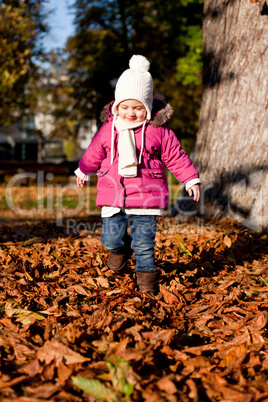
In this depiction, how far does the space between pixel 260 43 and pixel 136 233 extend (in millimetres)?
3490

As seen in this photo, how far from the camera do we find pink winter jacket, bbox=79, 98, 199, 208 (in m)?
3.24

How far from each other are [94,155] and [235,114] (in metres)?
2.90

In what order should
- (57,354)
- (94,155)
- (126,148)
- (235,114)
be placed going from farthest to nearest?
(235,114), (94,155), (126,148), (57,354)

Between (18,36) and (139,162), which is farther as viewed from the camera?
(18,36)

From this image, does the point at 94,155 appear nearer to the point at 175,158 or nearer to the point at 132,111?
the point at 132,111

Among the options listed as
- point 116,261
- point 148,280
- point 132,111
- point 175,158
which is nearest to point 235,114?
point 175,158

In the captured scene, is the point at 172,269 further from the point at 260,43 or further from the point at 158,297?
the point at 260,43

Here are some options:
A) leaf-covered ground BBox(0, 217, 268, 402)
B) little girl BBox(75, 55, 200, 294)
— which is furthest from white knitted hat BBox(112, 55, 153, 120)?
leaf-covered ground BBox(0, 217, 268, 402)

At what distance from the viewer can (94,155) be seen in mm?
3490

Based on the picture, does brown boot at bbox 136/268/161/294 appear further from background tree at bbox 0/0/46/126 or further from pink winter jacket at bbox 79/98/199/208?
background tree at bbox 0/0/46/126

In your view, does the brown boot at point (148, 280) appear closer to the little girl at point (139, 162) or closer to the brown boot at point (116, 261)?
the little girl at point (139, 162)

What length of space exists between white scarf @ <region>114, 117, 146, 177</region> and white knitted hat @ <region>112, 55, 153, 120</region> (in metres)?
0.16

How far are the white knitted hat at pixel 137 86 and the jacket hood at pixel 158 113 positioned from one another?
0.07 m

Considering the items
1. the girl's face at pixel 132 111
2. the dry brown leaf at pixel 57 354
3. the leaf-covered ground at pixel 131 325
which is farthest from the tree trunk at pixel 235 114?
the dry brown leaf at pixel 57 354
